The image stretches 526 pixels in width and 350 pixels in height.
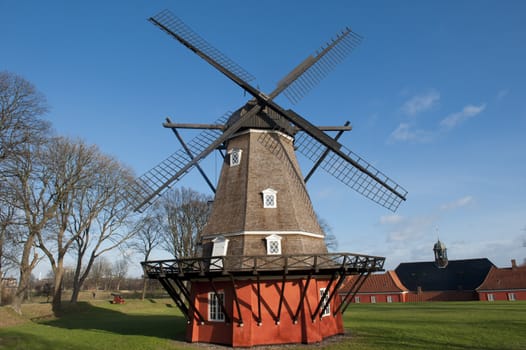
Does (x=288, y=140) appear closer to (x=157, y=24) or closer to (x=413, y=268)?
(x=157, y=24)

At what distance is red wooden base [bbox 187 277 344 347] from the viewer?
44.5 ft

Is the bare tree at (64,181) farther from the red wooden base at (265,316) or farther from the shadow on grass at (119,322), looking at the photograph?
the red wooden base at (265,316)

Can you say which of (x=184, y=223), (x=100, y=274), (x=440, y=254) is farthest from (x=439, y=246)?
(x=100, y=274)

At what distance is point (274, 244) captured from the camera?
14.3m

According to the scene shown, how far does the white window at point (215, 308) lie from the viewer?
14328 millimetres

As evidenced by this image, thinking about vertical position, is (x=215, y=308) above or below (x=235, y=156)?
below

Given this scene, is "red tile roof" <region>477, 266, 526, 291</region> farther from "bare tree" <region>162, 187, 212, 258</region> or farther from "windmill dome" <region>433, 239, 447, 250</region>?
"bare tree" <region>162, 187, 212, 258</region>

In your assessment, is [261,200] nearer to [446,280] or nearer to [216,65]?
[216,65]

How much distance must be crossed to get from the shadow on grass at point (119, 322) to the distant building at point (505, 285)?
132 ft

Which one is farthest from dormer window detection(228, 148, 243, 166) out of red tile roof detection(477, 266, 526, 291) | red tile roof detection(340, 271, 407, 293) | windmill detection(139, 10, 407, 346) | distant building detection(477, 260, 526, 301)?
red tile roof detection(477, 266, 526, 291)

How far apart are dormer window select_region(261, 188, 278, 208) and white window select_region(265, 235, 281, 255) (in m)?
1.49

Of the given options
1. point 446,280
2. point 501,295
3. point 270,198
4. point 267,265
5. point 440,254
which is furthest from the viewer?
point 440,254

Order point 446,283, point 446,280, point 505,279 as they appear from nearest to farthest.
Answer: point 505,279 < point 446,283 < point 446,280

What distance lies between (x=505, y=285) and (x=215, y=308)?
46.0m
